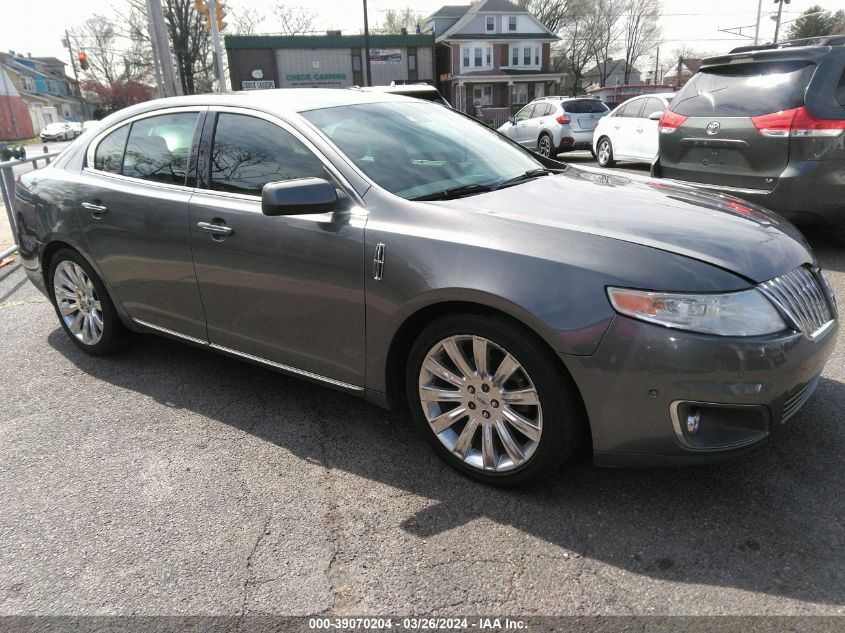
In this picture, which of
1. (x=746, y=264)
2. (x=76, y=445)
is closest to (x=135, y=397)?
(x=76, y=445)

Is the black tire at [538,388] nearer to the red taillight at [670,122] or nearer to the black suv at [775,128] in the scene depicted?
the black suv at [775,128]

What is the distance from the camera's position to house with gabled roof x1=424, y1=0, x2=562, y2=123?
49.9m

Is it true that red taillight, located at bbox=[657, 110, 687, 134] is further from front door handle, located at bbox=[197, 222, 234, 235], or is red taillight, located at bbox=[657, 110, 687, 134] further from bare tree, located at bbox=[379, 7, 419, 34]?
bare tree, located at bbox=[379, 7, 419, 34]

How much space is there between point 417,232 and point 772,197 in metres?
4.21

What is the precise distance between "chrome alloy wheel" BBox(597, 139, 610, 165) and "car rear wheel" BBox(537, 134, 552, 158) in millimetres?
2321

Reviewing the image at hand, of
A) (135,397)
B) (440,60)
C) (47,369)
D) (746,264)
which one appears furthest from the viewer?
(440,60)

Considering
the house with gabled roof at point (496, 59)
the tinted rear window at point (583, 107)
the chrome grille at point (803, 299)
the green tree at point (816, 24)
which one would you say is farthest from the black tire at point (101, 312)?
the green tree at point (816, 24)

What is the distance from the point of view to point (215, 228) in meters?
3.29

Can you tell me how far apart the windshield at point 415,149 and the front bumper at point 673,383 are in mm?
1203

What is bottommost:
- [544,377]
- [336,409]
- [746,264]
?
[336,409]

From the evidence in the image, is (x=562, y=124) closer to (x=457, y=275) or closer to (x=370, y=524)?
(x=457, y=275)

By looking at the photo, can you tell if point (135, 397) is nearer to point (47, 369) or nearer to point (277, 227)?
point (47, 369)

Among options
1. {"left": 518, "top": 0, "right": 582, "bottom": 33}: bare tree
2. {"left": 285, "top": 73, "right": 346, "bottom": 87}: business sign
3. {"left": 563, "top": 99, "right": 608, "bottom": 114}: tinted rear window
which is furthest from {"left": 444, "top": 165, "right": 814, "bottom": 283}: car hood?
{"left": 518, "top": 0, "right": 582, "bottom": 33}: bare tree

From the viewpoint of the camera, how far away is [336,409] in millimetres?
3596
